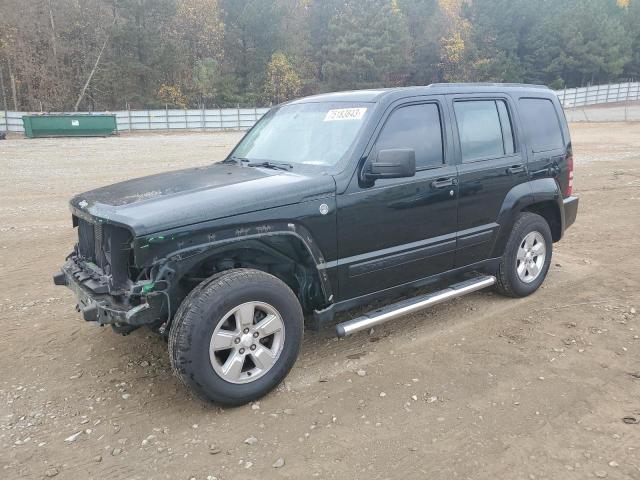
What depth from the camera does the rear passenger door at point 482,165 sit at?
448 centimetres

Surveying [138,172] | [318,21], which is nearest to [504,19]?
[318,21]

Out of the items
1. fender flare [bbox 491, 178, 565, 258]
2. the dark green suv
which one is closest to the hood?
the dark green suv

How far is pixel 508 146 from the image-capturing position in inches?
192

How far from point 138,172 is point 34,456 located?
1270 cm

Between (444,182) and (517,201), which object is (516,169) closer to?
(517,201)

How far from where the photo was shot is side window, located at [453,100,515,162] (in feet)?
14.8

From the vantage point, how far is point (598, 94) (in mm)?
60531

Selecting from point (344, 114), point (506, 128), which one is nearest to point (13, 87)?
point (344, 114)

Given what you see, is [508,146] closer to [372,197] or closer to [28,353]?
[372,197]

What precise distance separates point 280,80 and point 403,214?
5734 centimetres

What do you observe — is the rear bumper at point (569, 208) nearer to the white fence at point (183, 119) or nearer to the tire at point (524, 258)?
the tire at point (524, 258)

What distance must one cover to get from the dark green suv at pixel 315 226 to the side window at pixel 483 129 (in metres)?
0.02

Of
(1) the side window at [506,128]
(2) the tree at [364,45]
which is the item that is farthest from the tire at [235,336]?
(2) the tree at [364,45]

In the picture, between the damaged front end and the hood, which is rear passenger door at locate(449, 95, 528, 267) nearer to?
the hood
